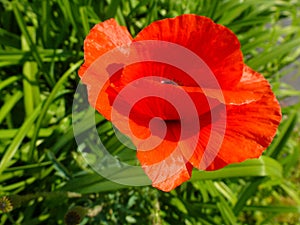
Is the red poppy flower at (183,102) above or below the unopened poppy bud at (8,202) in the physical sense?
above

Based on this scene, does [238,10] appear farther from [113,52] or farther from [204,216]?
[113,52]

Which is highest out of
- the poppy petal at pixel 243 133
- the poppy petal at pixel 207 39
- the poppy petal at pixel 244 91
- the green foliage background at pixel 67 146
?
the poppy petal at pixel 207 39

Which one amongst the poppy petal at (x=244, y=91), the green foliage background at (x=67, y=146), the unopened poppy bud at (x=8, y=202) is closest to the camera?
the poppy petal at (x=244, y=91)

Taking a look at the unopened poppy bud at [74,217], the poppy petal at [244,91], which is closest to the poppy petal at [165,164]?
the poppy petal at [244,91]

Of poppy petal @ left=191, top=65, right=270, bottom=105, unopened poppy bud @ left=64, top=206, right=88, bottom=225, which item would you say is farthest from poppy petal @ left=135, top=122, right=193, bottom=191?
unopened poppy bud @ left=64, top=206, right=88, bottom=225

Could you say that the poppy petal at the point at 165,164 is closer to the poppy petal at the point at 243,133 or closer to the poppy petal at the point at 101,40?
the poppy petal at the point at 243,133

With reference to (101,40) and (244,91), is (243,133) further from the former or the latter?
(101,40)

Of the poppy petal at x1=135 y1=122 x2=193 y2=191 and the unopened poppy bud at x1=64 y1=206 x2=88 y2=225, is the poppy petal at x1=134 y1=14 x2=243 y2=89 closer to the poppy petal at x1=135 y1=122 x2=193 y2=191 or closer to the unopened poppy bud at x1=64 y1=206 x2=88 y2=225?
the poppy petal at x1=135 y1=122 x2=193 y2=191
